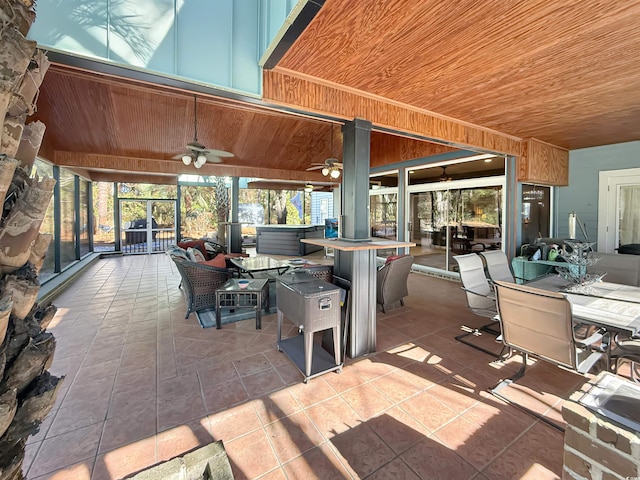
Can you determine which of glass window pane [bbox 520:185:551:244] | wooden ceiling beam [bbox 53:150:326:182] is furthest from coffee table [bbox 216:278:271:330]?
glass window pane [bbox 520:185:551:244]

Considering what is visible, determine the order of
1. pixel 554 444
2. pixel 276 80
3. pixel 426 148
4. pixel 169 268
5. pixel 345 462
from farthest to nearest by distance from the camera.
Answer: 1. pixel 169 268
2. pixel 426 148
3. pixel 276 80
4. pixel 554 444
5. pixel 345 462

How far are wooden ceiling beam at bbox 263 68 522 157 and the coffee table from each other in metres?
2.27

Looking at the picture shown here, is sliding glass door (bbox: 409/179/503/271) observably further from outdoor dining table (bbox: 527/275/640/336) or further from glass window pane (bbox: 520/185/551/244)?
outdoor dining table (bbox: 527/275/640/336)

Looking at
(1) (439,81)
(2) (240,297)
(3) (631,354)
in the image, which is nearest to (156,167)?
(2) (240,297)

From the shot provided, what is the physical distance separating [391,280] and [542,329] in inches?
82.4

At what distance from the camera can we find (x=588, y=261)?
2.85 metres

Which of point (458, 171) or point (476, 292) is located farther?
point (458, 171)

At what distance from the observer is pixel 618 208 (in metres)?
5.04

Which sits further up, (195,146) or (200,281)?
(195,146)

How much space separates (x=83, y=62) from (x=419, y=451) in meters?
3.28

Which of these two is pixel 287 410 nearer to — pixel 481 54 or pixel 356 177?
pixel 356 177

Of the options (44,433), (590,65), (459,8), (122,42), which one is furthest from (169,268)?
(590,65)

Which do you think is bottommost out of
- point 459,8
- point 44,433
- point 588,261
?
point 44,433

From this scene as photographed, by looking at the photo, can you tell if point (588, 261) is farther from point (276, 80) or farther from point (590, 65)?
point (276, 80)
